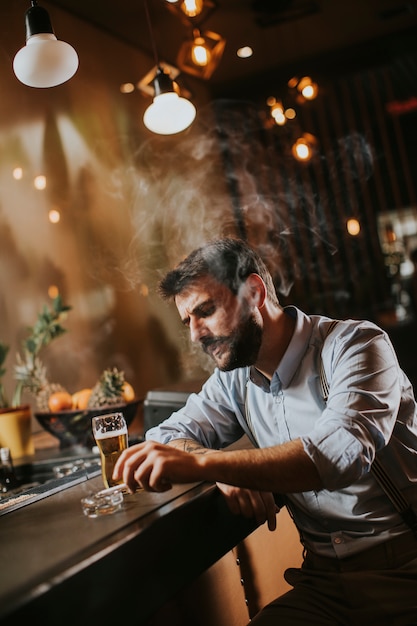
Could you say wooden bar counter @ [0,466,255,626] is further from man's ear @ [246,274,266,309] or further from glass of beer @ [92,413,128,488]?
man's ear @ [246,274,266,309]

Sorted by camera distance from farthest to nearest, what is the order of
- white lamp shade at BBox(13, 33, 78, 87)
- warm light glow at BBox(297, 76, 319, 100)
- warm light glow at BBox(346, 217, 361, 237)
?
warm light glow at BBox(346, 217, 361, 237) → warm light glow at BBox(297, 76, 319, 100) → white lamp shade at BBox(13, 33, 78, 87)

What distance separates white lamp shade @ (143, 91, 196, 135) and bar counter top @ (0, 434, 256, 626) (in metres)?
1.58

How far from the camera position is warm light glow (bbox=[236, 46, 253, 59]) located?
5.24 meters

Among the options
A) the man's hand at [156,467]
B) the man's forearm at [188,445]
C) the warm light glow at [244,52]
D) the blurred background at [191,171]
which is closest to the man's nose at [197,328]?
the man's forearm at [188,445]

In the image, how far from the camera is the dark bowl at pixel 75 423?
2506 millimetres

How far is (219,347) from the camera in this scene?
1.69m

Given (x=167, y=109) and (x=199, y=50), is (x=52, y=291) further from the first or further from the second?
(x=199, y=50)

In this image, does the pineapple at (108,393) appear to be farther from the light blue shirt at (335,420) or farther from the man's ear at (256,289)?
the man's ear at (256,289)

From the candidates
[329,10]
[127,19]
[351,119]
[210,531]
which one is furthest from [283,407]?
[351,119]

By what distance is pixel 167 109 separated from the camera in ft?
8.20

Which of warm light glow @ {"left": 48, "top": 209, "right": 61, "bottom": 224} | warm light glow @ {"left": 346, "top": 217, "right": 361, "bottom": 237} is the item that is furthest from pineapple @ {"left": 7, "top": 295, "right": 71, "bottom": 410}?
warm light glow @ {"left": 346, "top": 217, "right": 361, "bottom": 237}

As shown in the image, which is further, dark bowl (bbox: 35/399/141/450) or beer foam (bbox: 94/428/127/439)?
dark bowl (bbox: 35/399/141/450)

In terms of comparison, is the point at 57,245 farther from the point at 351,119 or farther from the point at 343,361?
the point at 351,119

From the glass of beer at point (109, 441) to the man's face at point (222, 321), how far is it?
1.02 ft
